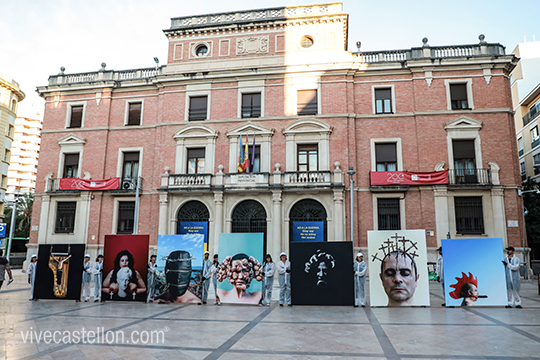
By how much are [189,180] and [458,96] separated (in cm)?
1688

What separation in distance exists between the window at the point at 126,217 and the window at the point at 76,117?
688cm

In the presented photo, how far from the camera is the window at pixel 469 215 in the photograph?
21250 millimetres

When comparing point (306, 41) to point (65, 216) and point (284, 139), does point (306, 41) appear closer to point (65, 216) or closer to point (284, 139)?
point (284, 139)

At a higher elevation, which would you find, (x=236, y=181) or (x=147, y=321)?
(x=236, y=181)

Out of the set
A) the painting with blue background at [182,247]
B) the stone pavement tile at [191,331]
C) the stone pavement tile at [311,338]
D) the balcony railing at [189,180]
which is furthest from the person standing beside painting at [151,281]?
the balcony railing at [189,180]

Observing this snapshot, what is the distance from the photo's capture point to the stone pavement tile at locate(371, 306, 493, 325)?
907 centimetres

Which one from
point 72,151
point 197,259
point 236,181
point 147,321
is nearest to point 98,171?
point 72,151

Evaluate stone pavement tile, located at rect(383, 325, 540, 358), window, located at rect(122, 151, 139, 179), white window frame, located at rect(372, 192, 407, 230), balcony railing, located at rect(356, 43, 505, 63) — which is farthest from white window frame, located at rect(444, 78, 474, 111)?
window, located at rect(122, 151, 139, 179)

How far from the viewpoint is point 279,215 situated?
22.0 meters

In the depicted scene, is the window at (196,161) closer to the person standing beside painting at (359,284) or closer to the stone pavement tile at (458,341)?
the person standing beside painting at (359,284)

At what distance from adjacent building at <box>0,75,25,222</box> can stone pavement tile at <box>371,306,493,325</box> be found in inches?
1686

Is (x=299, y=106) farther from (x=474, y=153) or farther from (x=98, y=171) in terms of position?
(x=98, y=171)

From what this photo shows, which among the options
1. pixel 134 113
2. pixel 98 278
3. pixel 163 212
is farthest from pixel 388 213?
pixel 134 113

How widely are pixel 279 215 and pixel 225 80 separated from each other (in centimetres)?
958
